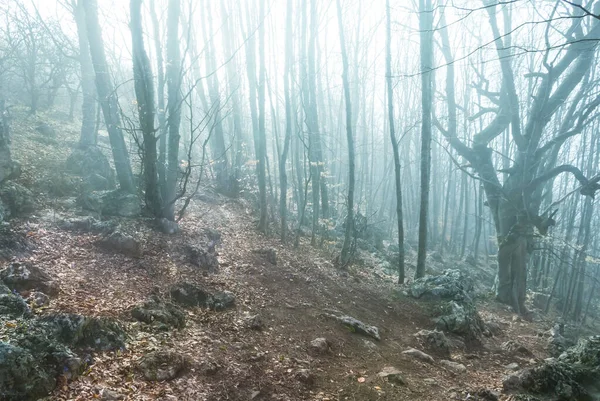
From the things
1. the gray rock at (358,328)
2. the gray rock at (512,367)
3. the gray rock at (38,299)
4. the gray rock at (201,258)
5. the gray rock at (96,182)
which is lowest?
the gray rock at (512,367)

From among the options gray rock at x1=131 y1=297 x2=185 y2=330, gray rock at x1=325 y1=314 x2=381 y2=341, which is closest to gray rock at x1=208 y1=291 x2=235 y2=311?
gray rock at x1=131 y1=297 x2=185 y2=330

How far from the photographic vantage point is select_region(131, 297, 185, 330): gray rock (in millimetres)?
4371

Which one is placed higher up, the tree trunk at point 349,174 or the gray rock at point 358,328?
the tree trunk at point 349,174

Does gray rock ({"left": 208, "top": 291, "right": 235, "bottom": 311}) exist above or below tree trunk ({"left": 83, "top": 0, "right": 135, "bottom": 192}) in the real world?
below

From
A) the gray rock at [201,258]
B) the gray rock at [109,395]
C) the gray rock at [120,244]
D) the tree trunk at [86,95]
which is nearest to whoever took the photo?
the gray rock at [109,395]

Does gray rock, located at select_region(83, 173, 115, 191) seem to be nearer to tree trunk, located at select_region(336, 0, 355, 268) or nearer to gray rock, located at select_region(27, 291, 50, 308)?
gray rock, located at select_region(27, 291, 50, 308)

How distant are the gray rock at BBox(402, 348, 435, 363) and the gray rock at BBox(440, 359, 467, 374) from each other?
180mm

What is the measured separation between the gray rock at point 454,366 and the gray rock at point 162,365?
3.61m

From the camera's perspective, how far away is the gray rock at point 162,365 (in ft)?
11.4

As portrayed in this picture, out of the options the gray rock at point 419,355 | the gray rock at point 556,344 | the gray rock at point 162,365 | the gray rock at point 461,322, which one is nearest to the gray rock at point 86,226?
the gray rock at point 162,365

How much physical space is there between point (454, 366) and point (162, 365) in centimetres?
401

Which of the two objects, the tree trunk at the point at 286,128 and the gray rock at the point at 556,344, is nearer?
the gray rock at the point at 556,344

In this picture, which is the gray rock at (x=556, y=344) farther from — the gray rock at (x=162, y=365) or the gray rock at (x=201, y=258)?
Answer: the gray rock at (x=162, y=365)

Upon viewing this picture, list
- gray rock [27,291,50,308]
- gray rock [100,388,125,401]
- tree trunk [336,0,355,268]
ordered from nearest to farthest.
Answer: gray rock [100,388,125,401] < gray rock [27,291,50,308] < tree trunk [336,0,355,268]
